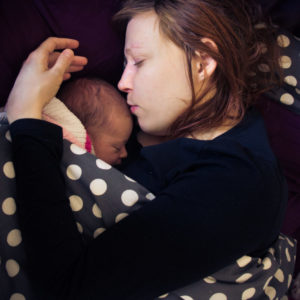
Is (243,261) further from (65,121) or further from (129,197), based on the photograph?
(65,121)

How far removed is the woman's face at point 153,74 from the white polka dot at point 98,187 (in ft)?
0.90

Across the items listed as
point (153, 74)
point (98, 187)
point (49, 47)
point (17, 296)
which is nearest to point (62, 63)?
point (49, 47)

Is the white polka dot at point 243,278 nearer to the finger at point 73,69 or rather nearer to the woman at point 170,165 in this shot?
the woman at point 170,165

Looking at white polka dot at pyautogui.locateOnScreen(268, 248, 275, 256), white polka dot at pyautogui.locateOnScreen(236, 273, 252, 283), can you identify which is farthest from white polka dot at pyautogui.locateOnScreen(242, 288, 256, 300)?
white polka dot at pyautogui.locateOnScreen(268, 248, 275, 256)

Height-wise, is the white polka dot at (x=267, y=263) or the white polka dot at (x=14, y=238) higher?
the white polka dot at (x=14, y=238)

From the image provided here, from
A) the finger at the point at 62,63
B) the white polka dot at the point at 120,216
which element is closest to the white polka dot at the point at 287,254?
the white polka dot at the point at 120,216

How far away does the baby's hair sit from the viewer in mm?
1017

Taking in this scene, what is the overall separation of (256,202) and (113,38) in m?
0.68

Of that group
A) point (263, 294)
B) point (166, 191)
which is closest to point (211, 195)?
point (166, 191)

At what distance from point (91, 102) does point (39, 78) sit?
0.69 ft

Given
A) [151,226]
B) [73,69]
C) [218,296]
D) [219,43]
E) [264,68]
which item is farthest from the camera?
[264,68]

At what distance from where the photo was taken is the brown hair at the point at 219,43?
87 cm

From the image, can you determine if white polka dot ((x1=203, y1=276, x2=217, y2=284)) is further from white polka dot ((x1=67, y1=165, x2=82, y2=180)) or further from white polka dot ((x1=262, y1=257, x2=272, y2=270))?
white polka dot ((x1=67, y1=165, x2=82, y2=180))

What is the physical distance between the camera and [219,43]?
2.89 ft
